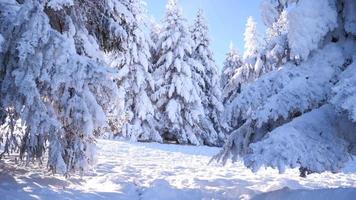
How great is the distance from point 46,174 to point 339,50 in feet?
19.0

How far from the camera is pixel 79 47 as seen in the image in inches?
320

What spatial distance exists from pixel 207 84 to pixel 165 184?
22914mm

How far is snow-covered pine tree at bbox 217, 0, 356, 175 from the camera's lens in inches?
213

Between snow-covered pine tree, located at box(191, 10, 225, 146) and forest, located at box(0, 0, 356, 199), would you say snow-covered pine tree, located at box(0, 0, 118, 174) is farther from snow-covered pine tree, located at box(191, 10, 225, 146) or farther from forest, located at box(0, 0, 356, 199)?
snow-covered pine tree, located at box(191, 10, 225, 146)

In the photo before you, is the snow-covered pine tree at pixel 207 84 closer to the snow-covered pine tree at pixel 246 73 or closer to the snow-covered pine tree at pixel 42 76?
the snow-covered pine tree at pixel 246 73

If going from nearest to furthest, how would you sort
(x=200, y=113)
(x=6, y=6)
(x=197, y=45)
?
(x=6, y=6), (x=200, y=113), (x=197, y=45)

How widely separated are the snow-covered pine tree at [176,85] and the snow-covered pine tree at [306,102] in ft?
62.7

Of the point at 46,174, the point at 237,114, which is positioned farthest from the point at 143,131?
the point at 237,114

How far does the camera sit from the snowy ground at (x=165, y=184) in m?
7.10

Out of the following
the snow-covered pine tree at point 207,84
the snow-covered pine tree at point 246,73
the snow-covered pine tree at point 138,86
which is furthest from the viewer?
the snow-covered pine tree at point 207,84

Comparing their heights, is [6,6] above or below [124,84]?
below

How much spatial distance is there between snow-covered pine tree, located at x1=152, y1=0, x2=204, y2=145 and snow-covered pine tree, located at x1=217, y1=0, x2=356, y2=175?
19114 millimetres

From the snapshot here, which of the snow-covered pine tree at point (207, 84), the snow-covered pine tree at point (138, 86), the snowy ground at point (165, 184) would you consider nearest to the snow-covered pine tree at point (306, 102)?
the snowy ground at point (165, 184)

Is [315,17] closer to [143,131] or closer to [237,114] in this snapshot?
[237,114]
